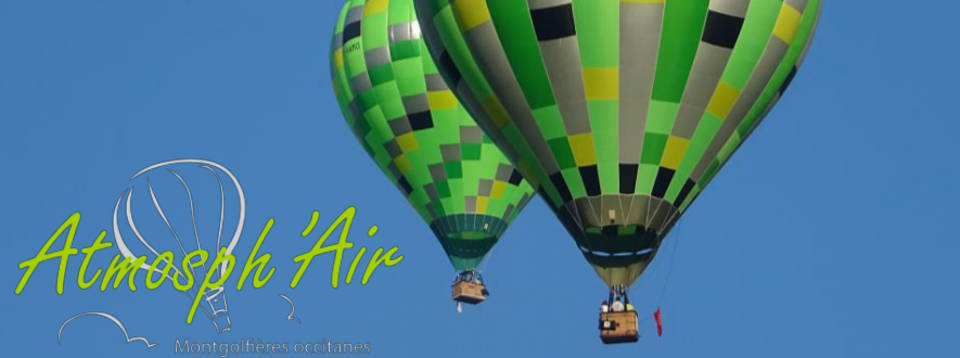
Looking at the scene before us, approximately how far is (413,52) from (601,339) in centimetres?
892

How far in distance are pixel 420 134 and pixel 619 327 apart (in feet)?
28.5

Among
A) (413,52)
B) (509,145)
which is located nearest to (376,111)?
(413,52)

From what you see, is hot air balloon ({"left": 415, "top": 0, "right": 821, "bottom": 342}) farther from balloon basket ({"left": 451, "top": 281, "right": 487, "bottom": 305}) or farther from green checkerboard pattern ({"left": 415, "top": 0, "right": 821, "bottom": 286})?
balloon basket ({"left": 451, "top": 281, "right": 487, "bottom": 305})

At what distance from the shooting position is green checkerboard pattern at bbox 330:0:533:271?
44438mm

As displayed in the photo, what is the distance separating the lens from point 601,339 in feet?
122

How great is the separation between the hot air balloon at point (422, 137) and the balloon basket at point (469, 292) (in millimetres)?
18

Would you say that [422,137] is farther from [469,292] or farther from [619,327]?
[619,327]

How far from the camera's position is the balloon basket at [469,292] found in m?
45.8

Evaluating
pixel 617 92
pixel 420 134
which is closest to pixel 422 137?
pixel 420 134

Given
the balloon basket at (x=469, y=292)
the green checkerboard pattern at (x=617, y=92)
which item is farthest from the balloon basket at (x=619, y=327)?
the balloon basket at (x=469, y=292)

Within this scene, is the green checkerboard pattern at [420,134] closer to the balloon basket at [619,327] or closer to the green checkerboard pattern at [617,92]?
the green checkerboard pattern at [617,92]

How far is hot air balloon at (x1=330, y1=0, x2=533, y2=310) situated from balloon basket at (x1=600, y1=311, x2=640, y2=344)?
8.36 metres

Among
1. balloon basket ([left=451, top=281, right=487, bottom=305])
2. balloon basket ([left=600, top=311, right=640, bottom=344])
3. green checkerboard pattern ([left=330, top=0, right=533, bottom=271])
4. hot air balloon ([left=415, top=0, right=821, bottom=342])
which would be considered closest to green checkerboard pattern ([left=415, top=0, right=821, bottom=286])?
hot air balloon ([left=415, top=0, right=821, bottom=342])

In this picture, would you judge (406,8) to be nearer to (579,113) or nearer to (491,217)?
(491,217)
